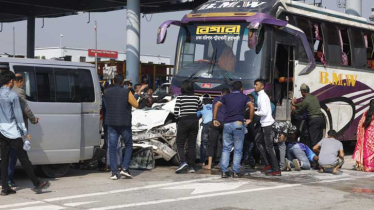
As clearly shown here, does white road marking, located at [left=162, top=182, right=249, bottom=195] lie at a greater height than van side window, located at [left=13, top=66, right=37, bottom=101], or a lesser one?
lesser

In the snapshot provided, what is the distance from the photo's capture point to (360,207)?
8945 millimetres

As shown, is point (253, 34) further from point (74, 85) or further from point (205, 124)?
point (74, 85)

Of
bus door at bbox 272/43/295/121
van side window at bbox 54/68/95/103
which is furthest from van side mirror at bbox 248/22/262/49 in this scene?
van side window at bbox 54/68/95/103

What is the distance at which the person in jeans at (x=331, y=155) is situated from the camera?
12.9 metres

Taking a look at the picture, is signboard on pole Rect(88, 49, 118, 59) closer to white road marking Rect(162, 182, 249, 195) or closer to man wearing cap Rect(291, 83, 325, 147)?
man wearing cap Rect(291, 83, 325, 147)

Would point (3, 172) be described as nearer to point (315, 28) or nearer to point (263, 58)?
point (263, 58)

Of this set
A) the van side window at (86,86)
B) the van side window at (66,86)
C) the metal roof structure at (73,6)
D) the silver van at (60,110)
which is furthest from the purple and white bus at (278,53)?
the metal roof structure at (73,6)

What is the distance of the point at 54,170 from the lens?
11.5m

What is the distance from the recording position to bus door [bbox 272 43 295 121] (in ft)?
49.1

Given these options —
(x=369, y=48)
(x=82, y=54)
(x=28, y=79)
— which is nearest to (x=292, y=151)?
(x=28, y=79)

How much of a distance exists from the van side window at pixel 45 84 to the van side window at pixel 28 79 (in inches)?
3.4

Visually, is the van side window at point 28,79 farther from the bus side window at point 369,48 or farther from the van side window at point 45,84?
the bus side window at point 369,48

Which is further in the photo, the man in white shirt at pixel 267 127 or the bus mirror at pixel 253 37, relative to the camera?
the bus mirror at pixel 253 37

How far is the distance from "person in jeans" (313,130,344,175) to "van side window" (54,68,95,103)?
15.9 ft
